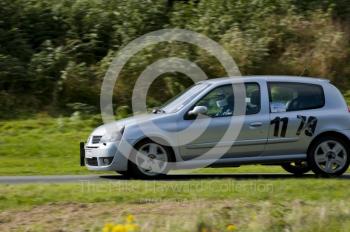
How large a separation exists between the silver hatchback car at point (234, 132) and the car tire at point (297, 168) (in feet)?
2.79

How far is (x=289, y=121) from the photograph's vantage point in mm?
13773

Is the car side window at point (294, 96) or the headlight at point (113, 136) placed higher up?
the car side window at point (294, 96)

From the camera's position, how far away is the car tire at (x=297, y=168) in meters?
14.9

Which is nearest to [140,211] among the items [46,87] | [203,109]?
[203,109]

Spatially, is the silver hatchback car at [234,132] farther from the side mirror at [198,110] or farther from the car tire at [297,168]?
the car tire at [297,168]

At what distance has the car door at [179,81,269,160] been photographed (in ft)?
44.5

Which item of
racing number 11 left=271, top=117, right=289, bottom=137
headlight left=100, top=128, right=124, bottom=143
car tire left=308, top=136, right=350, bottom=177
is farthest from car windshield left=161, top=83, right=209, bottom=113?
car tire left=308, top=136, right=350, bottom=177

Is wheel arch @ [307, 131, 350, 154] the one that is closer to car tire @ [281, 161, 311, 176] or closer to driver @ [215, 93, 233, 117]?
car tire @ [281, 161, 311, 176]

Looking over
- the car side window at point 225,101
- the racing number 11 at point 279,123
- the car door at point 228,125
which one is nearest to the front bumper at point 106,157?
the car door at point 228,125

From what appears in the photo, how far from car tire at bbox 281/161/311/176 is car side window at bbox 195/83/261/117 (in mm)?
1616

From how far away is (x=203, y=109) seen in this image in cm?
1352

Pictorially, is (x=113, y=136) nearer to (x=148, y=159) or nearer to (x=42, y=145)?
(x=148, y=159)

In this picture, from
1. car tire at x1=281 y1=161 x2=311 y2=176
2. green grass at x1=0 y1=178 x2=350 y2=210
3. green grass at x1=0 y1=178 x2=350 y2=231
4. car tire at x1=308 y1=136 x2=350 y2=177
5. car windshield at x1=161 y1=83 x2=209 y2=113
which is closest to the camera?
green grass at x1=0 y1=178 x2=350 y2=231

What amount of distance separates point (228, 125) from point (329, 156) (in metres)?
1.86
